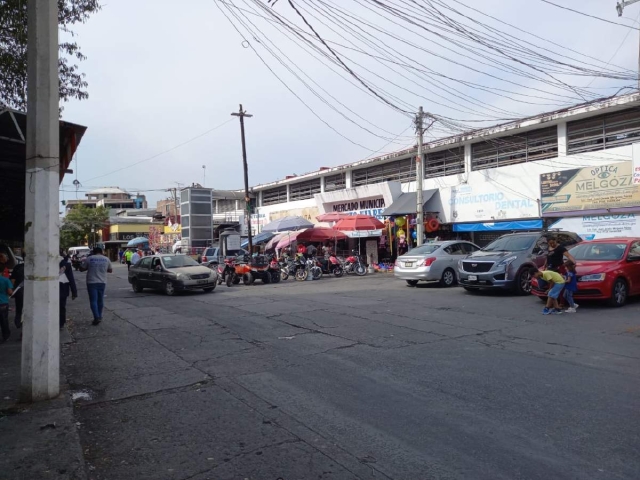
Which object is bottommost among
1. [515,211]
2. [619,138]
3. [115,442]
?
[115,442]

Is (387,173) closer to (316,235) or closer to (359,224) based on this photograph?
(359,224)

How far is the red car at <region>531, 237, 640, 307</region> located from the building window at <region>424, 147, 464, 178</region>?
1264 cm

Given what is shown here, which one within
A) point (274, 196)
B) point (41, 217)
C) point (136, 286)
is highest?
point (274, 196)

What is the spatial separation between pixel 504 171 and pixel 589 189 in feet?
13.0

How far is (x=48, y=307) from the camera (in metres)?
5.48

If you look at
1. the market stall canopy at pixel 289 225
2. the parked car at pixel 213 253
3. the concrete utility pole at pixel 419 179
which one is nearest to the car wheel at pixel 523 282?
the concrete utility pole at pixel 419 179

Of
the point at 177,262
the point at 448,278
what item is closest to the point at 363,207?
the point at 448,278

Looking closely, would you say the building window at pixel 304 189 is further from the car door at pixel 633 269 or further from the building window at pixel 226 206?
the car door at pixel 633 269

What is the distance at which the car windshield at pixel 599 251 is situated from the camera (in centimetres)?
1195

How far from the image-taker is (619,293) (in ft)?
37.7

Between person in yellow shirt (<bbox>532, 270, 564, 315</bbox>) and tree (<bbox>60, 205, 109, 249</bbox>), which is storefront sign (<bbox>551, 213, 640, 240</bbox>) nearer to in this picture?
person in yellow shirt (<bbox>532, 270, 564, 315</bbox>)

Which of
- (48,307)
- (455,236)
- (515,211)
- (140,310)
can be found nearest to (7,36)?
(140,310)

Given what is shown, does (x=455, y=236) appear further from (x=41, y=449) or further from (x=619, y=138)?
(x=41, y=449)

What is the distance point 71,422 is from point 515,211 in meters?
20.1
